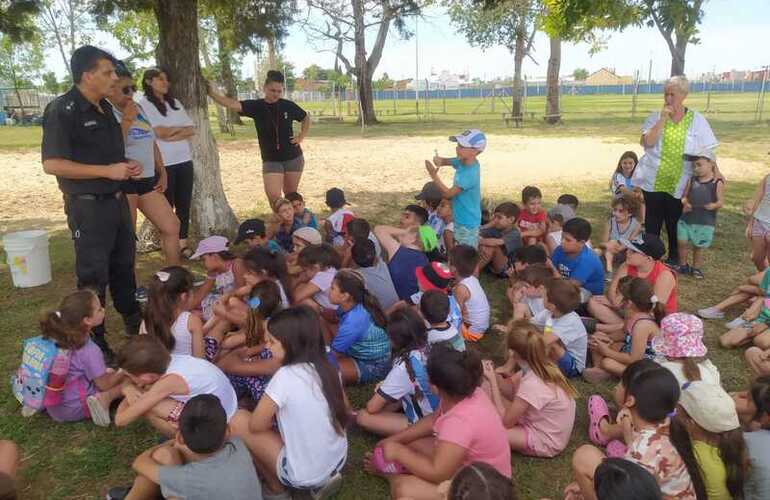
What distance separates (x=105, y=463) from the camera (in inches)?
116

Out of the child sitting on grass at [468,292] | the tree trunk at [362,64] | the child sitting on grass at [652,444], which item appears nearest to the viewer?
the child sitting on grass at [652,444]

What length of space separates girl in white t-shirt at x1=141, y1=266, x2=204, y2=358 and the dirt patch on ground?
16.5 feet

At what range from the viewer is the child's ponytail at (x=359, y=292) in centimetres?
333

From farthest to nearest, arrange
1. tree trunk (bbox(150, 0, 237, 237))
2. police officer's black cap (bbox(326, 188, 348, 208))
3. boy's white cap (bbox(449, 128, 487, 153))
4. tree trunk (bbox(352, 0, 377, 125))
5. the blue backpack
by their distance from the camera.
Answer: tree trunk (bbox(352, 0, 377, 125)), tree trunk (bbox(150, 0, 237, 237)), police officer's black cap (bbox(326, 188, 348, 208)), boy's white cap (bbox(449, 128, 487, 153)), the blue backpack

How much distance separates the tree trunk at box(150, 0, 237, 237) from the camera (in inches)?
233

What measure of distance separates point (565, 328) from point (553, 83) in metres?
21.9

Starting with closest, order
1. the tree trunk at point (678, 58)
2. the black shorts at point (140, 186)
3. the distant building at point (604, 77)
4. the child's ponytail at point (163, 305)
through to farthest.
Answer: the child's ponytail at point (163, 305) < the black shorts at point (140, 186) < the tree trunk at point (678, 58) < the distant building at point (604, 77)

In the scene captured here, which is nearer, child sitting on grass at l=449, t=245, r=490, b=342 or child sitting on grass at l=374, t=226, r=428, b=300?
child sitting on grass at l=449, t=245, r=490, b=342

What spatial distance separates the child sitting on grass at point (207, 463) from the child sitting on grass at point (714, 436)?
6.33ft

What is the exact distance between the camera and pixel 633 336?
3607mm

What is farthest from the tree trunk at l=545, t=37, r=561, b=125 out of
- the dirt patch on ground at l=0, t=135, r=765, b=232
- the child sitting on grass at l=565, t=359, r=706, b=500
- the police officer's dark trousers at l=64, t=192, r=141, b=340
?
the child sitting on grass at l=565, t=359, r=706, b=500

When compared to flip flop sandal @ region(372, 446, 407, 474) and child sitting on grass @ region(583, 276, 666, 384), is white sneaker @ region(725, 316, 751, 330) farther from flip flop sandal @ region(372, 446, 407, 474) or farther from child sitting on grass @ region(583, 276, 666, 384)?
flip flop sandal @ region(372, 446, 407, 474)

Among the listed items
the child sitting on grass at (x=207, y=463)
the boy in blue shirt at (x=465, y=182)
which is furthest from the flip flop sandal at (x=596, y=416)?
the boy in blue shirt at (x=465, y=182)

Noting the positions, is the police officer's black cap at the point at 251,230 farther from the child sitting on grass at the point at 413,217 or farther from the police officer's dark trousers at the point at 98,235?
the child sitting on grass at the point at 413,217
